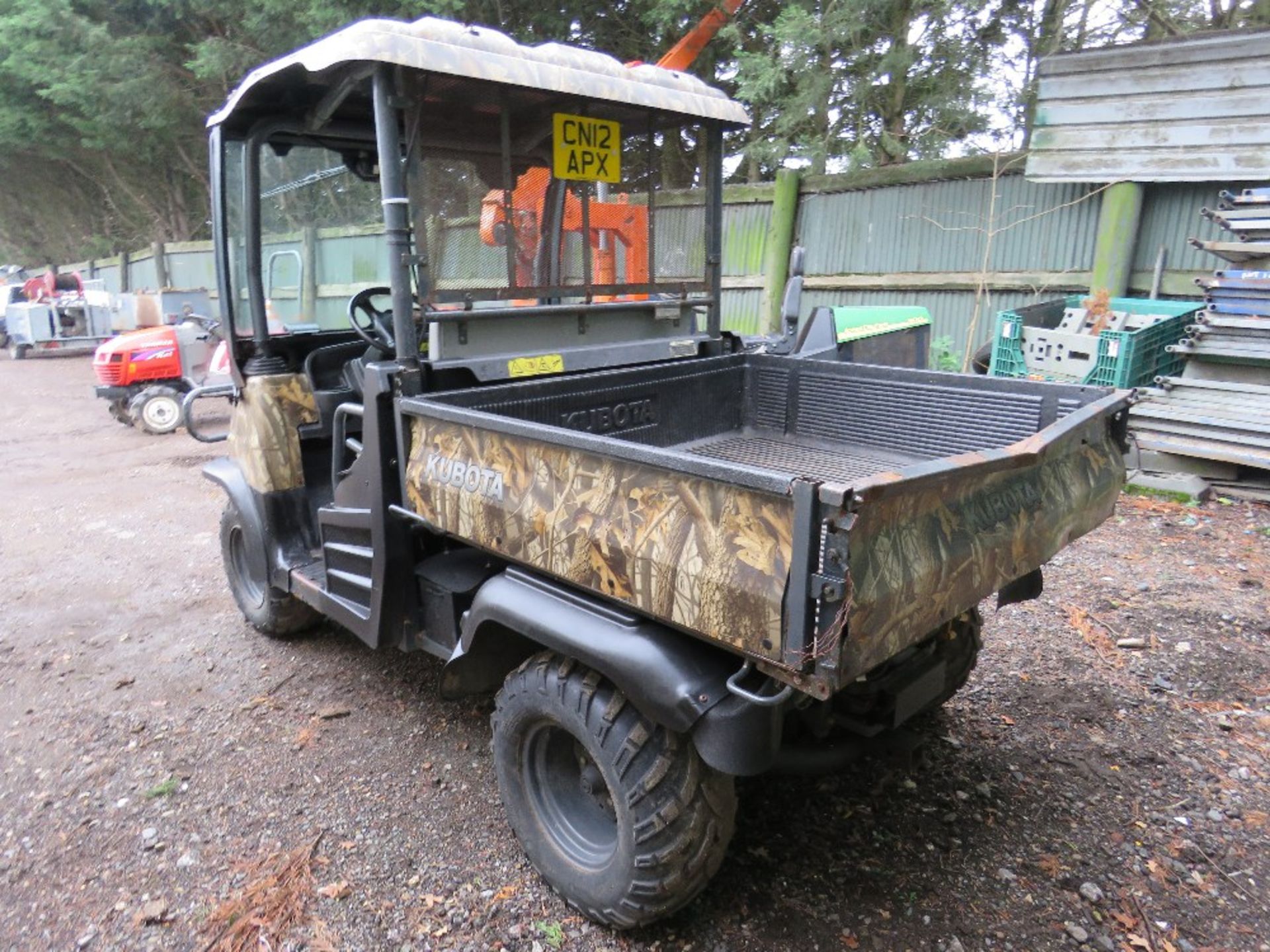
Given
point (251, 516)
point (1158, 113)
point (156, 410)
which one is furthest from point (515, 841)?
point (156, 410)

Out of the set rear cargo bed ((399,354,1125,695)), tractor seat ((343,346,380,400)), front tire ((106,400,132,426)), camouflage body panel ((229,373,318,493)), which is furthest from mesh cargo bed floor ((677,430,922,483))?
front tire ((106,400,132,426))

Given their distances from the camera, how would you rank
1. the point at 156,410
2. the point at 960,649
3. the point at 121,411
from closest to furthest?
the point at 960,649
the point at 156,410
the point at 121,411

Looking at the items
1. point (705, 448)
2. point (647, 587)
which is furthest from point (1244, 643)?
point (647, 587)

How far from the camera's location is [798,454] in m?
3.51

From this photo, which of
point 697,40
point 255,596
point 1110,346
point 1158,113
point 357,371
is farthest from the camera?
point 697,40

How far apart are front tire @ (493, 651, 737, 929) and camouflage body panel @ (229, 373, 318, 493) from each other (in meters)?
1.85

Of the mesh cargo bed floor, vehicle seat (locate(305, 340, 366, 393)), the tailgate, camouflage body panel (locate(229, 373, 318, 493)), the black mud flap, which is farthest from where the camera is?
vehicle seat (locate(305, 340, 366, 393))

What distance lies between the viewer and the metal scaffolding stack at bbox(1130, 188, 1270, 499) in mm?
5812

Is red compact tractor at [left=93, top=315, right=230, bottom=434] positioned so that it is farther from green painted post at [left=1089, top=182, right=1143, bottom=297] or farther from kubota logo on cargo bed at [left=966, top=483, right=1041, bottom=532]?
kubota logo on cargo bed at [left=966, top=483, right=1041, bottom=532]

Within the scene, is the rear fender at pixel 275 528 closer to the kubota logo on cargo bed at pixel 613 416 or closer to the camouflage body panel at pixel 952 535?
the kubota logo on cargo bed at pixel 613 416

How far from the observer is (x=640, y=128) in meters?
3.44

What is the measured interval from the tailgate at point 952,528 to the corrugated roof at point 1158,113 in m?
4.87

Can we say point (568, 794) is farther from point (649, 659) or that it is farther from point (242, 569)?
point (242, 569)

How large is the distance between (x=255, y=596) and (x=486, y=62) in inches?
113
